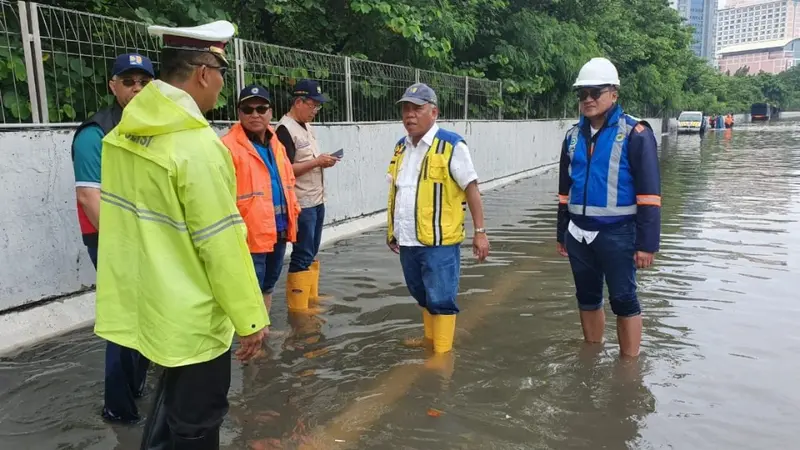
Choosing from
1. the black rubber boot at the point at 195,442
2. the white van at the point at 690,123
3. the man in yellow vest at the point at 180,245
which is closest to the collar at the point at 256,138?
the man in yellow vest at the point at 180,245

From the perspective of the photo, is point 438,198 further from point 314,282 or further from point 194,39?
point 194,39

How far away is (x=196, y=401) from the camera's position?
2355mm

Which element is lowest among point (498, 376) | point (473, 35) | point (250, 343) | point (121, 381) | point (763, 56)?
point (498, 376)

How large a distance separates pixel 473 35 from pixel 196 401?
1291 cm

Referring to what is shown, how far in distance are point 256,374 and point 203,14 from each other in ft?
15.1

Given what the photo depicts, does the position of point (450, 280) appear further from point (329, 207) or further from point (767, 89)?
point (767, 89)

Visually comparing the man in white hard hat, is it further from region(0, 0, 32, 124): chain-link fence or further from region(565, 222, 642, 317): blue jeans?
region(0, 0, 32, 124): chain-link fence

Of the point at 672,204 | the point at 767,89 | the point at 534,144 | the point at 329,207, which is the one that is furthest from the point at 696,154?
the point at 767,89

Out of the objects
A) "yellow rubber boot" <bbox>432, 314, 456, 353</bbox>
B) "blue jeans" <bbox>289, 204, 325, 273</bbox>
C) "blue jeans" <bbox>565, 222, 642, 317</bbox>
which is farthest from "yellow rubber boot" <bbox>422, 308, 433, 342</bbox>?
"blue jeans" <bbox>289, 204, 325, 273</bbox>

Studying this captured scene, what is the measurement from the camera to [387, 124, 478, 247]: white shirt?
4270mm

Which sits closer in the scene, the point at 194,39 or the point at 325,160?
the point at 194,39

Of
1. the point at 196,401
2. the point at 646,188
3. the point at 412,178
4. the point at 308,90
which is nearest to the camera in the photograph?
the point at 196,401

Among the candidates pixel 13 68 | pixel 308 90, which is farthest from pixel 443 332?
pixel 13 68

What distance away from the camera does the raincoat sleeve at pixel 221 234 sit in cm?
218
